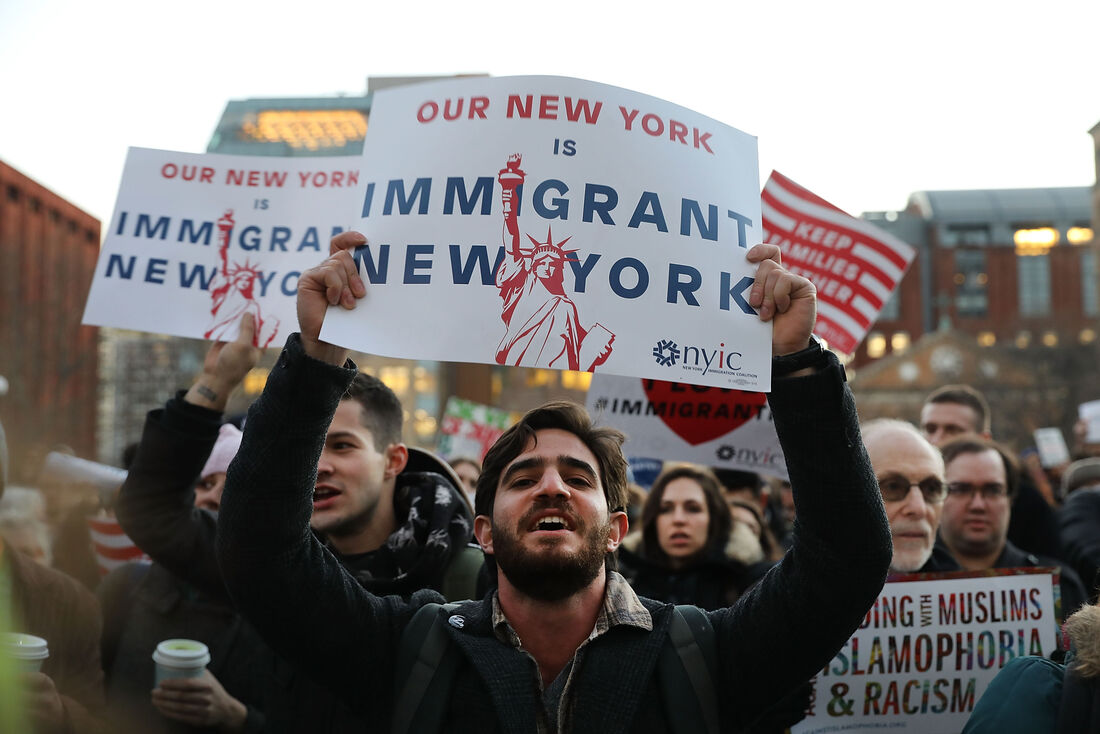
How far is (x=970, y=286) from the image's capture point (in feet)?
295

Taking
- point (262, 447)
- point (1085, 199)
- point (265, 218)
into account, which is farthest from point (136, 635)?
point (1085, 199)

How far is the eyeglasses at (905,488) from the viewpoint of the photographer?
4.14m

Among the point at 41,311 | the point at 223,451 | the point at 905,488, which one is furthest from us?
the point at 41,311

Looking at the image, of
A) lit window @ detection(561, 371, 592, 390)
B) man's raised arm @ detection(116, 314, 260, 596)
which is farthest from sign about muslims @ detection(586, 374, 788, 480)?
lit window @ detection(561, 371, 592, 390)

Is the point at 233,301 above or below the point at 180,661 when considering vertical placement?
above

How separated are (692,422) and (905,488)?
1.34 meters

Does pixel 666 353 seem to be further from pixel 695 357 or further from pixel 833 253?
pixel 833 253

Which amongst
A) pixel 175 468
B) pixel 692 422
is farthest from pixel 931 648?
pixel 175 468

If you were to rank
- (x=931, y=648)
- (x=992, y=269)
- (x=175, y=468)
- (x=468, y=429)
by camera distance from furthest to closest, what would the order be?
(x=992, y=269), (x=468, y=429), (x=931, y=648), (x=175, y=468)

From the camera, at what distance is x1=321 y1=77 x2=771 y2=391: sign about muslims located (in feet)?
8.83

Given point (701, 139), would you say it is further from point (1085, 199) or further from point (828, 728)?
point (1085, 199)

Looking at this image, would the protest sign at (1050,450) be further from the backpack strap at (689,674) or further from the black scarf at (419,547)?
the backpack strap at (689,674)

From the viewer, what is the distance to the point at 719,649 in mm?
2684

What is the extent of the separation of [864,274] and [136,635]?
356cm
